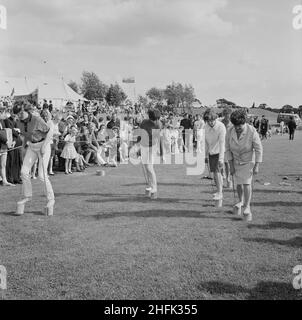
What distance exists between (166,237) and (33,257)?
6.81ft

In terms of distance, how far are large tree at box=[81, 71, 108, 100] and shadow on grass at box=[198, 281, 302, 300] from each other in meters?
70.9

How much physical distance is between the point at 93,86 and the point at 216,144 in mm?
68064

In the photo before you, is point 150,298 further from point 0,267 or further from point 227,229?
point 227,229

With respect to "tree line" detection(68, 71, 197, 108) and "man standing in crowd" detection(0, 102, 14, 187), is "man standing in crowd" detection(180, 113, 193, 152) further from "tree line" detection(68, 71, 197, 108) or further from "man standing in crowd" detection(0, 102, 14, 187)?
"tree line" detection(68, 71, 197, 108)

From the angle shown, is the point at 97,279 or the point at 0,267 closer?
the point at 97,279

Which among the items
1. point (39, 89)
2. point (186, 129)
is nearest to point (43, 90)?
point (39, 89)

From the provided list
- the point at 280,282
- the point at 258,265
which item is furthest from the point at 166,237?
the point at 280,282

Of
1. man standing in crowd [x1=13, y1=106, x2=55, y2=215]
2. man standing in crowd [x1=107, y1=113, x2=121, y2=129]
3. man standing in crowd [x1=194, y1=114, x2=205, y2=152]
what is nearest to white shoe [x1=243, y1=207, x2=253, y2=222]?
man standing in crowd [x1=13, y1=106, x2=55, y2=215]

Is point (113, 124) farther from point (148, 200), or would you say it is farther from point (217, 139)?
point (217, 139)

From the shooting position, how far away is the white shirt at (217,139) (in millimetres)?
9008

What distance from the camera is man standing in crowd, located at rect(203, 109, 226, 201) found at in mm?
9000

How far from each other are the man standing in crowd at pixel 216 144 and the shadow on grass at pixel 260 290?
4115 millimetres

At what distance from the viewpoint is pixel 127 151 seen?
19109 millimetres
